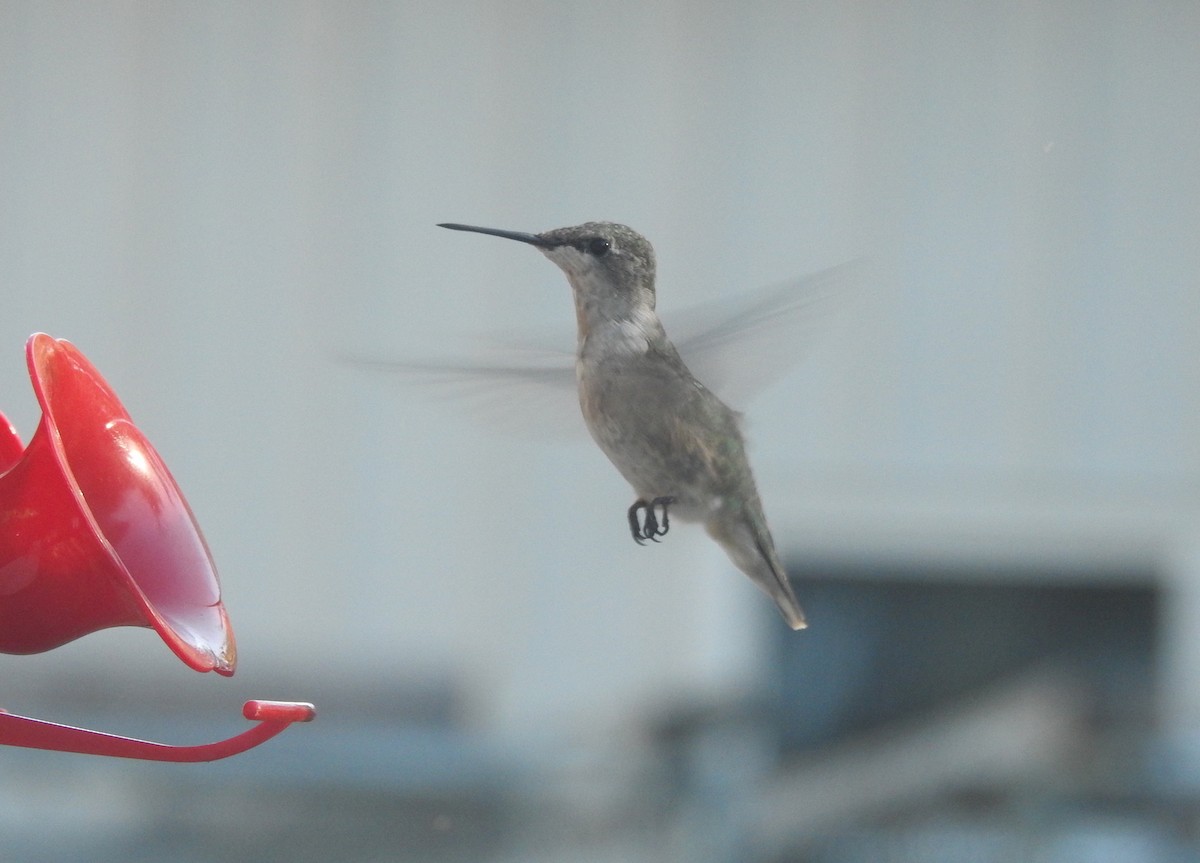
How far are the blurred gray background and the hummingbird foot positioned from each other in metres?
→ 2.50

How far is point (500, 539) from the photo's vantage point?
4.39 m

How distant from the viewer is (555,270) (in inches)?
171

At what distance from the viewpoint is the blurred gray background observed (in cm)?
432

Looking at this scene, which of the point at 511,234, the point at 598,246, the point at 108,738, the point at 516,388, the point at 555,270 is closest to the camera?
the point at 108,738

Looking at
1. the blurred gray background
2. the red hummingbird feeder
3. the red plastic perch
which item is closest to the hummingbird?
the red hummingbird feeder

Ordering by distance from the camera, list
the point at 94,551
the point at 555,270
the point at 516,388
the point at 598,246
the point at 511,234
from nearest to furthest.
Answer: the point at 94,551, the point at 511,234, the point at 598,246, the point at 516,388, the point at 555,270

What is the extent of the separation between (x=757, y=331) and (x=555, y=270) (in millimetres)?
2623

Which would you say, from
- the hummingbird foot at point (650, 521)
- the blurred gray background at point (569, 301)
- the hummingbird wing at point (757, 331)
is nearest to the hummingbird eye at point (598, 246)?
the hummingbird wing at point (757, 331)

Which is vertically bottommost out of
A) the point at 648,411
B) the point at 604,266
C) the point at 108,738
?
the point at 108,738

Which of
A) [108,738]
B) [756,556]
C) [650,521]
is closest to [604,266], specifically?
[650,521]

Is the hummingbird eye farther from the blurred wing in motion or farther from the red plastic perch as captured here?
the red plastic perch

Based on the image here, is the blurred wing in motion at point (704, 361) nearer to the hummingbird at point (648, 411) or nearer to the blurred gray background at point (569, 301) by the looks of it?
the hummingbird at point (648, 411)

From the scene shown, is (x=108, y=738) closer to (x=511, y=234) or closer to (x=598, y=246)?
(x=511, y=234)

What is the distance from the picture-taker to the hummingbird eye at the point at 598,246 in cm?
169
